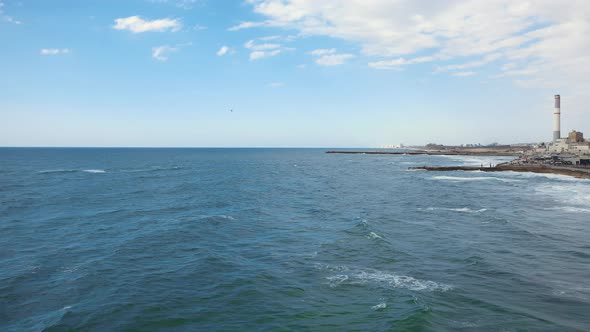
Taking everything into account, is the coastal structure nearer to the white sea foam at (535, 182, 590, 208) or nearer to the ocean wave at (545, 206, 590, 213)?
the white sea foam at (535, 182, 590, 208)

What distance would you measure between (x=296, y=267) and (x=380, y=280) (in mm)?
5043

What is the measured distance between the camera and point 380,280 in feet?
64.6

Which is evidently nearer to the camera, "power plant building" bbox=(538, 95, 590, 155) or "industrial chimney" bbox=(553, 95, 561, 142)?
"power plant building" bbox=(538, 95, 590, 155)

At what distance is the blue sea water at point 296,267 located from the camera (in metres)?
15.8

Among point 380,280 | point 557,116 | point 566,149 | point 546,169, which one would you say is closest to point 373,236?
point 380,280

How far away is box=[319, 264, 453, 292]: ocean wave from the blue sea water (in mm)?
112

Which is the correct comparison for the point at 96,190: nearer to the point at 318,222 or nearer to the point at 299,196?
the point at 299,196

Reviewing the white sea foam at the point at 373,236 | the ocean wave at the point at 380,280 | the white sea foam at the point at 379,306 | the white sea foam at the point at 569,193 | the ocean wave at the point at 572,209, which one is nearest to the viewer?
the white sea foam at the point at 379,306

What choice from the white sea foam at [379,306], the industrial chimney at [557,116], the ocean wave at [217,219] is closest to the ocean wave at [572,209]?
the white sea foam at [379,306]

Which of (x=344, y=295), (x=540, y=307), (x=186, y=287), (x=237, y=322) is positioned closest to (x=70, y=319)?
(x=186, y=287)

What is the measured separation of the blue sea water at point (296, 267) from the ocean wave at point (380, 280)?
112mm

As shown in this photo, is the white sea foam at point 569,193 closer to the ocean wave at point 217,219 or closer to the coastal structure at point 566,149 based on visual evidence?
the ocean wave at point 217,219

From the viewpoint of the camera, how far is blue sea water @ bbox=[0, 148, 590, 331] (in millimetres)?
15805

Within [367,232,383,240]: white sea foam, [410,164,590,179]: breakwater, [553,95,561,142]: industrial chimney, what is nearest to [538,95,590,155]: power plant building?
[553,95,561,142]: industrial chimney
